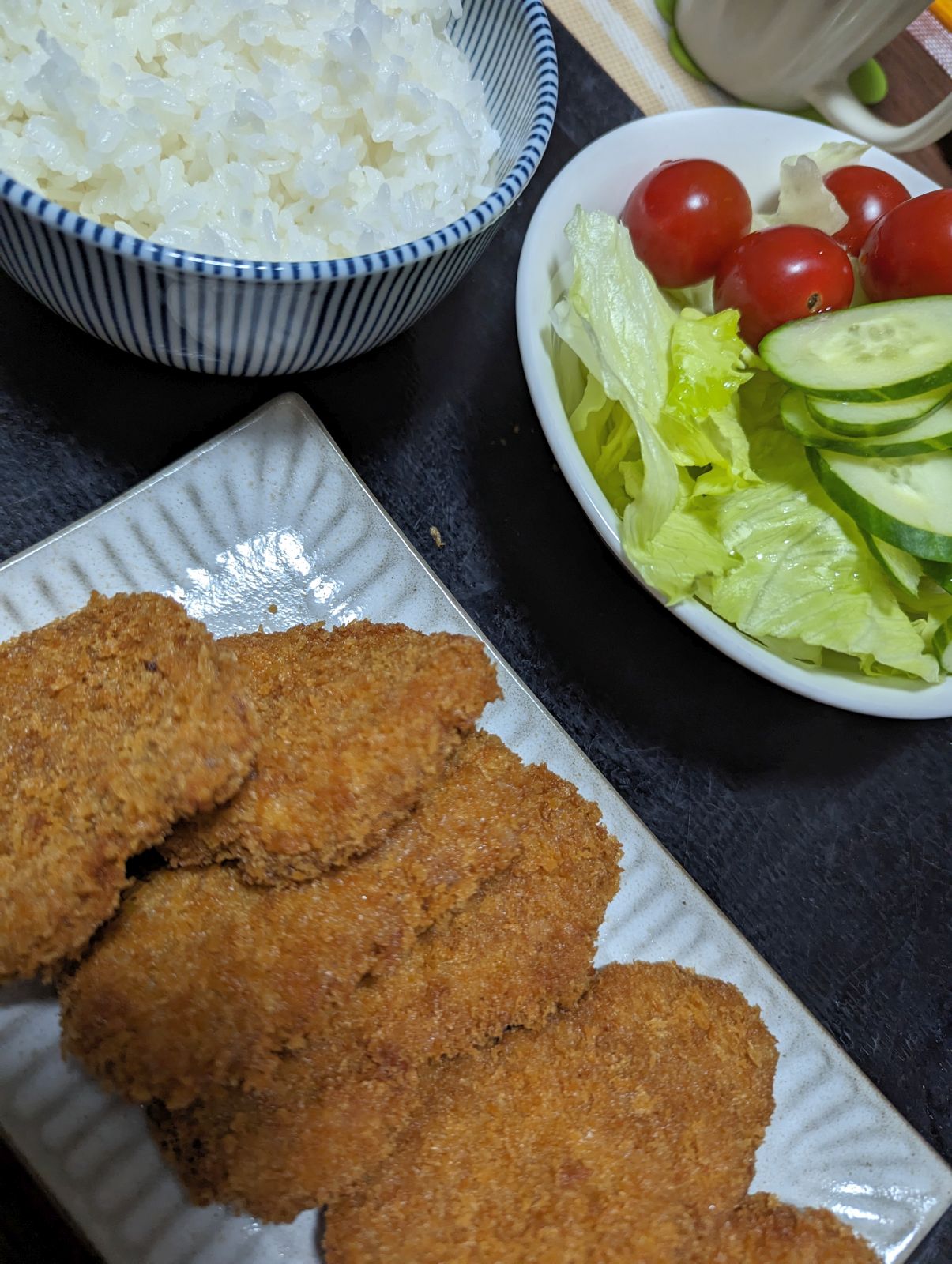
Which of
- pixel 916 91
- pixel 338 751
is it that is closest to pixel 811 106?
pixel 916 91

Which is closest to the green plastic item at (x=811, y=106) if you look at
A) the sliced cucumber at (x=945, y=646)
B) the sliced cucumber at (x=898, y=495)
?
the sliced cucumber at (x=898, y=495)

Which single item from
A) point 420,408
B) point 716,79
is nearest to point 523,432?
point 420,408

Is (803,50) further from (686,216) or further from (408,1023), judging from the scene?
(408,1023)

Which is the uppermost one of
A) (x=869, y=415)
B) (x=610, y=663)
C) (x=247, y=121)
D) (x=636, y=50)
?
(x=247, y=121)

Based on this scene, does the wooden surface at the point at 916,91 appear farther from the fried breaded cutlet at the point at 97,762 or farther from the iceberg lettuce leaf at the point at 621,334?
the fried breaded cutlet at the point at 97,762

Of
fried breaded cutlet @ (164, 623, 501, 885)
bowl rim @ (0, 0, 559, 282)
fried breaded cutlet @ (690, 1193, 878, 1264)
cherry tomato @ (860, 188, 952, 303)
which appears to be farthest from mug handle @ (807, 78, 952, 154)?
fried breaded cutlet @ (690, 1193, 878, 1264)

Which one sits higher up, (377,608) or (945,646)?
(377,608)

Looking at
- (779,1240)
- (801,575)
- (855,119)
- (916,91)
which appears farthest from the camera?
(916,91)
